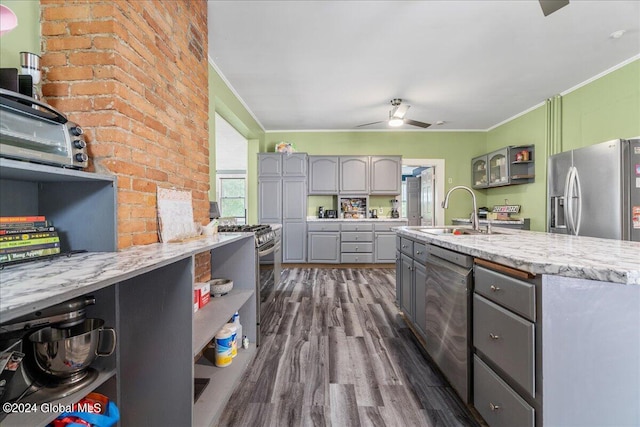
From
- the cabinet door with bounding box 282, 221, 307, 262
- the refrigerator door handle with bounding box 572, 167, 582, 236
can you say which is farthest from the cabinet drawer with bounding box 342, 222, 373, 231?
the refrigerator door handle with bounding box 572, 167, 582, 236

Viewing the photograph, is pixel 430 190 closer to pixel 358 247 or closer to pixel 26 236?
pixel 358 247

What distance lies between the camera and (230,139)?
528 centimetres

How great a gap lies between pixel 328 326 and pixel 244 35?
2840 millimetres

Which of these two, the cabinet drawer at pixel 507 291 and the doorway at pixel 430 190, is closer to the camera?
the cabinet drawer at pixel 507 291

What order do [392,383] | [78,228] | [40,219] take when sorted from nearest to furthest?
[40,219]
[78,228]
[392,383]

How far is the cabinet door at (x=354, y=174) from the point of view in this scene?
5.19 meters

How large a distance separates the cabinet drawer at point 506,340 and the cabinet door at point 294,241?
382 centimetres

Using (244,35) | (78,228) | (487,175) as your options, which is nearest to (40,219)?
(78,228)

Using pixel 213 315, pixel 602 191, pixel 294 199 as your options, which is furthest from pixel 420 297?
pixel 294 199

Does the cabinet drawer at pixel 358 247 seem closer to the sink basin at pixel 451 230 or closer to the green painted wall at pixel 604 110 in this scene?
the sink basin at pixel 451 230

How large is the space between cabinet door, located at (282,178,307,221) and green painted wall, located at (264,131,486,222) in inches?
30.0

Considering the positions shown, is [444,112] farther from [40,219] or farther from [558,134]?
[40,219]

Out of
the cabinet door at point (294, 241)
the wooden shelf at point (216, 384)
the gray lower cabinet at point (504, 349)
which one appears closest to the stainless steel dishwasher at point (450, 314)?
the gray lower cabinet at point (504, 349)

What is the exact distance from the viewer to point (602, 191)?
278 centimetres
